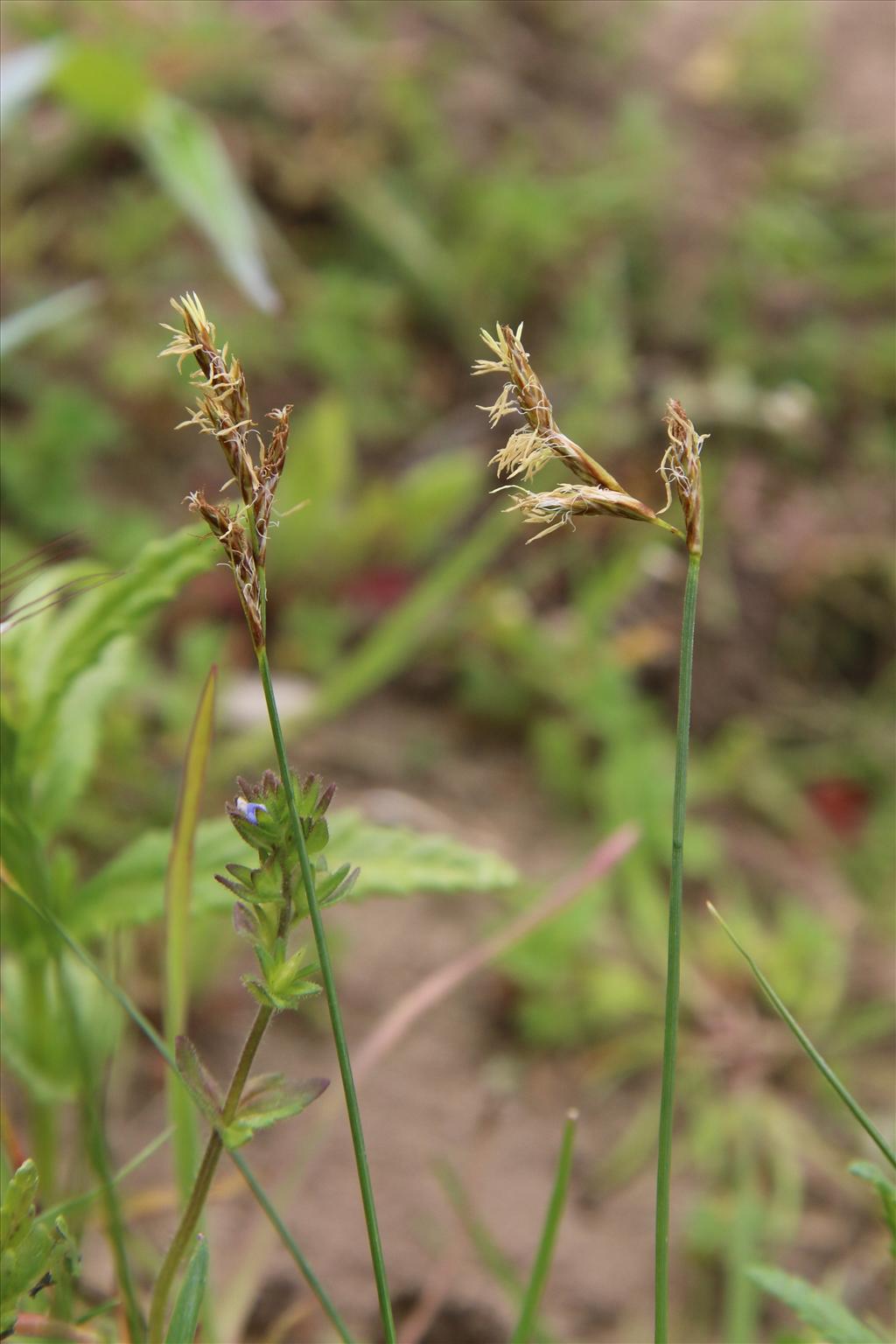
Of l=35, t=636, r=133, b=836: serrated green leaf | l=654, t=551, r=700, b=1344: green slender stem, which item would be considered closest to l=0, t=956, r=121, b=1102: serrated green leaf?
l=35, t=636, r=133, b=836: serrated green leaf

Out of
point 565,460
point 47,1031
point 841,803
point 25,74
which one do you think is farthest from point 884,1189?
point 25,74

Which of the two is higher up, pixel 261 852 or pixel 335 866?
pixel 261 852

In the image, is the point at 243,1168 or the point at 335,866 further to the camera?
the point at 335,866

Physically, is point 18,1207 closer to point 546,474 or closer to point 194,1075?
point 194,1075

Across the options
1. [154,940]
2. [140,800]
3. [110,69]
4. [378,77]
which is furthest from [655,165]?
[154,940]

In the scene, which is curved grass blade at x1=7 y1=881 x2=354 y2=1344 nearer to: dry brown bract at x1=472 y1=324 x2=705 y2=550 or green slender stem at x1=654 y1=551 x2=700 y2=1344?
green slender stem at x1=654 y1=551 x2=700 y2=1344

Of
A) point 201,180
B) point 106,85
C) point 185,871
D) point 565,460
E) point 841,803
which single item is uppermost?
point 106,85

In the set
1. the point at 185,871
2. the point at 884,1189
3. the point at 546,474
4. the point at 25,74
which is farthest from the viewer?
the point at 546,474
